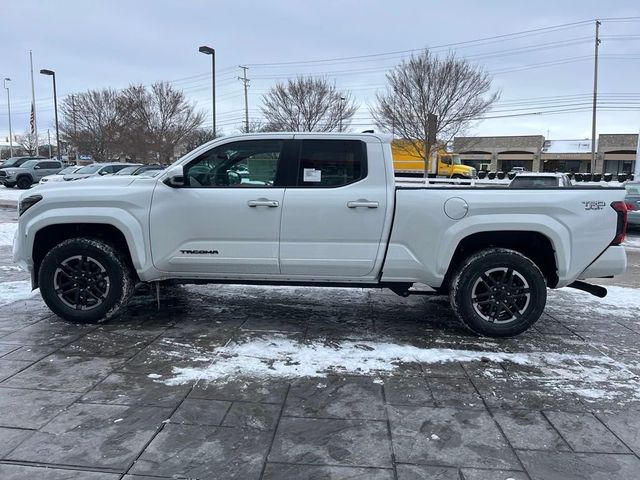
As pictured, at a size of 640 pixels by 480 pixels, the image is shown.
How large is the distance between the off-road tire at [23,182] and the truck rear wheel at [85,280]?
2771 cm

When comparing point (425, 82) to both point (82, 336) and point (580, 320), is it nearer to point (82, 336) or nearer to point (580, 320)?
point (580, 320)

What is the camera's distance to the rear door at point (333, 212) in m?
4.76

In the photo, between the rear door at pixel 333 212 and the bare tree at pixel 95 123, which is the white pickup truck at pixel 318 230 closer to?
the rear door at pixel 333 212

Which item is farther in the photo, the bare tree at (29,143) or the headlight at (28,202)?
the bare tree at (29,143)

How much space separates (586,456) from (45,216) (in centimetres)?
486

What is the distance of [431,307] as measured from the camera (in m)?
6.14

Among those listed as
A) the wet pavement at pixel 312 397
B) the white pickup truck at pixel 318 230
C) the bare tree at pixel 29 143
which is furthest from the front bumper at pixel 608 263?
the bare tree at pixel 29 143

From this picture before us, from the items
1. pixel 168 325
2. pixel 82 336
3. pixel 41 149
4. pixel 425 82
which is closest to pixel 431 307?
pixel 168 325

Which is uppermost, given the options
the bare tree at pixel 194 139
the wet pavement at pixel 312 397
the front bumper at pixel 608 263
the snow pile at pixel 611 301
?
the bare tree at pixel 194 139

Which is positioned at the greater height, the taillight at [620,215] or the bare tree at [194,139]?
the bare tree at [194,139]

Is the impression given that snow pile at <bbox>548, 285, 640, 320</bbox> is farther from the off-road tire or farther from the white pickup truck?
the off-road tire

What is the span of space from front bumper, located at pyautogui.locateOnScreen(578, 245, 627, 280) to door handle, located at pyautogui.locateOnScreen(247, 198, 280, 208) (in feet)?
9.63

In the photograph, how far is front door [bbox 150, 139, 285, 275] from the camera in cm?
485

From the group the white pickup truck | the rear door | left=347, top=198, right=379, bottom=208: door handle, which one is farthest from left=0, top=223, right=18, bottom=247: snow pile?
left=347, top=198, right=379, bottom=208: door handle
